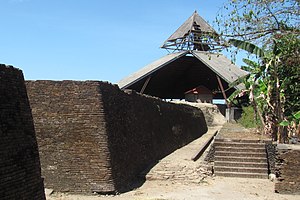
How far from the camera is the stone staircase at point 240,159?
11.5 m

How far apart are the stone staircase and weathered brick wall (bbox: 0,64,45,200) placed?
280 inches

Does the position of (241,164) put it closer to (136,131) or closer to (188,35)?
(136,131)

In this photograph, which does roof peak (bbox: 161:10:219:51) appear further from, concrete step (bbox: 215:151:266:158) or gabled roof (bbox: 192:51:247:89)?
concrete step (bbox: 215:151:266:158)

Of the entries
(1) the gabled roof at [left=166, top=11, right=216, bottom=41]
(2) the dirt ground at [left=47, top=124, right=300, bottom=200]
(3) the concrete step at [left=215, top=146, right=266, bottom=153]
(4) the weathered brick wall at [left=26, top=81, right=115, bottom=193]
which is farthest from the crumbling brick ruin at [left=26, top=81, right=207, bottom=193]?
(1) the gabled roof at [left=166, top=11, right=216, bottom=41]

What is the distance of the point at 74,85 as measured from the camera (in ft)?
29.4

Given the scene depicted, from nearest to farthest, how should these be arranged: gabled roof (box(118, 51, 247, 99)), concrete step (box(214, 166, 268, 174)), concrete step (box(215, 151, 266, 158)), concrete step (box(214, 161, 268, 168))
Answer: concrete step (box(214, 166, 268, 174)) < concrete step (box(214, 161, 268, 168)) < concrete step (box(215, 151, 266, 158)) < gabled roof (box(118, 51, 247, 99))

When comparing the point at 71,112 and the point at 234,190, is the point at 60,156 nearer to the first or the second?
the point at 71,112

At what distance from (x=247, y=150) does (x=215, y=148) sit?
41.1 inches

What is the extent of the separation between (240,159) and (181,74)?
23356 mm

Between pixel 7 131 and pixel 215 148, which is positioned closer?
pixel 7 131

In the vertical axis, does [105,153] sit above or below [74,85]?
below

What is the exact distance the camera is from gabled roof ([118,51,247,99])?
27.8 meters

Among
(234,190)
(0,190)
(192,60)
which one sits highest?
(192,60)

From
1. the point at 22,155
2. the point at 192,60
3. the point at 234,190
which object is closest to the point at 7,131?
the point at 22,155
